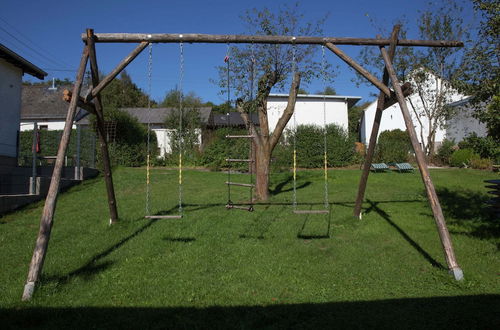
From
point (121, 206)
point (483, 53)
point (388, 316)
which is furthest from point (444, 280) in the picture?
point (121, 206)

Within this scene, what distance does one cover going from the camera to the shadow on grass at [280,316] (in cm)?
363

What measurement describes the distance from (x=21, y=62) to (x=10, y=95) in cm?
137

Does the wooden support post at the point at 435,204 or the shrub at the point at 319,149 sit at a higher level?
the shrub at the point at 319,149

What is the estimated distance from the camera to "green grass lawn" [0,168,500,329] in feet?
12.7

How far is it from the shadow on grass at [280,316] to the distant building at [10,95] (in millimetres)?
11898

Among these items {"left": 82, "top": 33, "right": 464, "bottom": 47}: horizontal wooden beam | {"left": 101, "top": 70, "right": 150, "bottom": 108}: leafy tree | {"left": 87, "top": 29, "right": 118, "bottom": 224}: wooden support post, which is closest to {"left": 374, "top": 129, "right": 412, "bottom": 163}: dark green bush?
{"left": 82, "top": 33, "right": 464, "bottom": 47}: horizontal wooden beam

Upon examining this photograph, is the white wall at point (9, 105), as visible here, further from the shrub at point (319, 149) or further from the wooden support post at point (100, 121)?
the shrub at point (319, 149)

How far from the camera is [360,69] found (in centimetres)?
632

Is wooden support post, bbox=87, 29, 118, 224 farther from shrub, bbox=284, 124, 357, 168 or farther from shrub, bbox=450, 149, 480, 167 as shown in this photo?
shrub, bbox=450, 149, 480, 167

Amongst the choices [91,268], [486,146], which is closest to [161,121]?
[91,268]

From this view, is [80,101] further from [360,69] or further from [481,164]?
[481,164]

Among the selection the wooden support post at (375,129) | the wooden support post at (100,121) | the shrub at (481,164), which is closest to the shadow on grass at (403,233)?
the wooden support post at (375,129)

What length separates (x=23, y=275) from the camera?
5.06m

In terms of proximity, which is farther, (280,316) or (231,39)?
(231,39)
